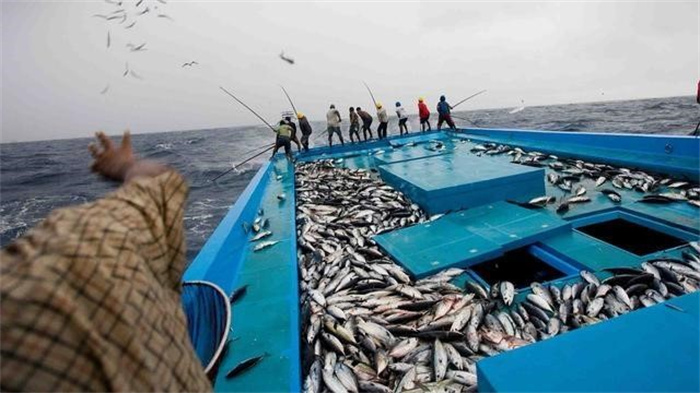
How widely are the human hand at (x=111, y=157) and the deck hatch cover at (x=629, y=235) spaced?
7.47 meters

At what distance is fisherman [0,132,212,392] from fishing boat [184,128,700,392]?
26.5 inches

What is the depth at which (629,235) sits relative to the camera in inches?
281

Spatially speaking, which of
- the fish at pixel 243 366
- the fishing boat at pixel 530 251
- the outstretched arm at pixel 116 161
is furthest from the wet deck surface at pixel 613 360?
the outstretched arm at pixel 116 161

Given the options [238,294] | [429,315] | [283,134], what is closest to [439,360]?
[429,315]

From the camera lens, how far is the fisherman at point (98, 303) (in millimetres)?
1065

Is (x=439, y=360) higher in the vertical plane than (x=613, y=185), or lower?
lower

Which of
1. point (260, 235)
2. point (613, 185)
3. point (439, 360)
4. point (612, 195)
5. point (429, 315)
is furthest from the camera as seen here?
point (613, 185)

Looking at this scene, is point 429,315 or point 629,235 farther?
point 629,235

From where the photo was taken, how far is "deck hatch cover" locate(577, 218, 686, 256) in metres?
6.70

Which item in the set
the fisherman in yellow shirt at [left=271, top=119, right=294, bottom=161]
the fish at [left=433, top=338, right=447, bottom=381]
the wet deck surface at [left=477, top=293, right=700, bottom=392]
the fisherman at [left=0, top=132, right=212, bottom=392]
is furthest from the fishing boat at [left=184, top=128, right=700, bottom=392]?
the fisherman in yellow shirt at [left=271, top=119, right=294, bottom=161]

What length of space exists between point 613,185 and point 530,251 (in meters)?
4.27

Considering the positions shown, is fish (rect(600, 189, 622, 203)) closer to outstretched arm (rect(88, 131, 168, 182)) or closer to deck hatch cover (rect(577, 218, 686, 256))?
deck hatch cover (rect(577, 218, 686, 256))

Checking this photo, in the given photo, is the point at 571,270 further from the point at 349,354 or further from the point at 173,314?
the point at 173,314

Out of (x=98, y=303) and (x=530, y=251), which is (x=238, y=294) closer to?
(x=98, y=303)
